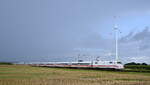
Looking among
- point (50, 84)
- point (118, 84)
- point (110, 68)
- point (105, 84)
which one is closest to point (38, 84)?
point (50, 84)

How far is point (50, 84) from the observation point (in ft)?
68.0

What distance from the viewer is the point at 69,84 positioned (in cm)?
2083

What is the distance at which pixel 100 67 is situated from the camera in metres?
70.9

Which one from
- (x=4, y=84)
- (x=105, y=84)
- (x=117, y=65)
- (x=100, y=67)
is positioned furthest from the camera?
A: (x=100, y=67)

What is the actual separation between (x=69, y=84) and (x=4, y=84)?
5542mm

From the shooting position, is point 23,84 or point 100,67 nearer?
point 23,84

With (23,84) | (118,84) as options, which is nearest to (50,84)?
(23,84)

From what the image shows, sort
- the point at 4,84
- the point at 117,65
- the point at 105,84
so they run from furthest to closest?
the point at 117,65
the point at 105,84
the point at 4,84

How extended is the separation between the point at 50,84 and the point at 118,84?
21.1 feet

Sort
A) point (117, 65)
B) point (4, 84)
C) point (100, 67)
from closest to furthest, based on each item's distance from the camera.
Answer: point (4, 84), point (117, 65), point (100, 67)

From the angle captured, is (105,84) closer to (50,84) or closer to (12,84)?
(50,84)

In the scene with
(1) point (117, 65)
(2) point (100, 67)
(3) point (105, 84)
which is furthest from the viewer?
(2) point (100, 67)

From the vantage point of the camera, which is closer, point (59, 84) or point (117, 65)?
point (59, 84)

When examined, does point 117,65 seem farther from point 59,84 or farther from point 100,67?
point 59,84
